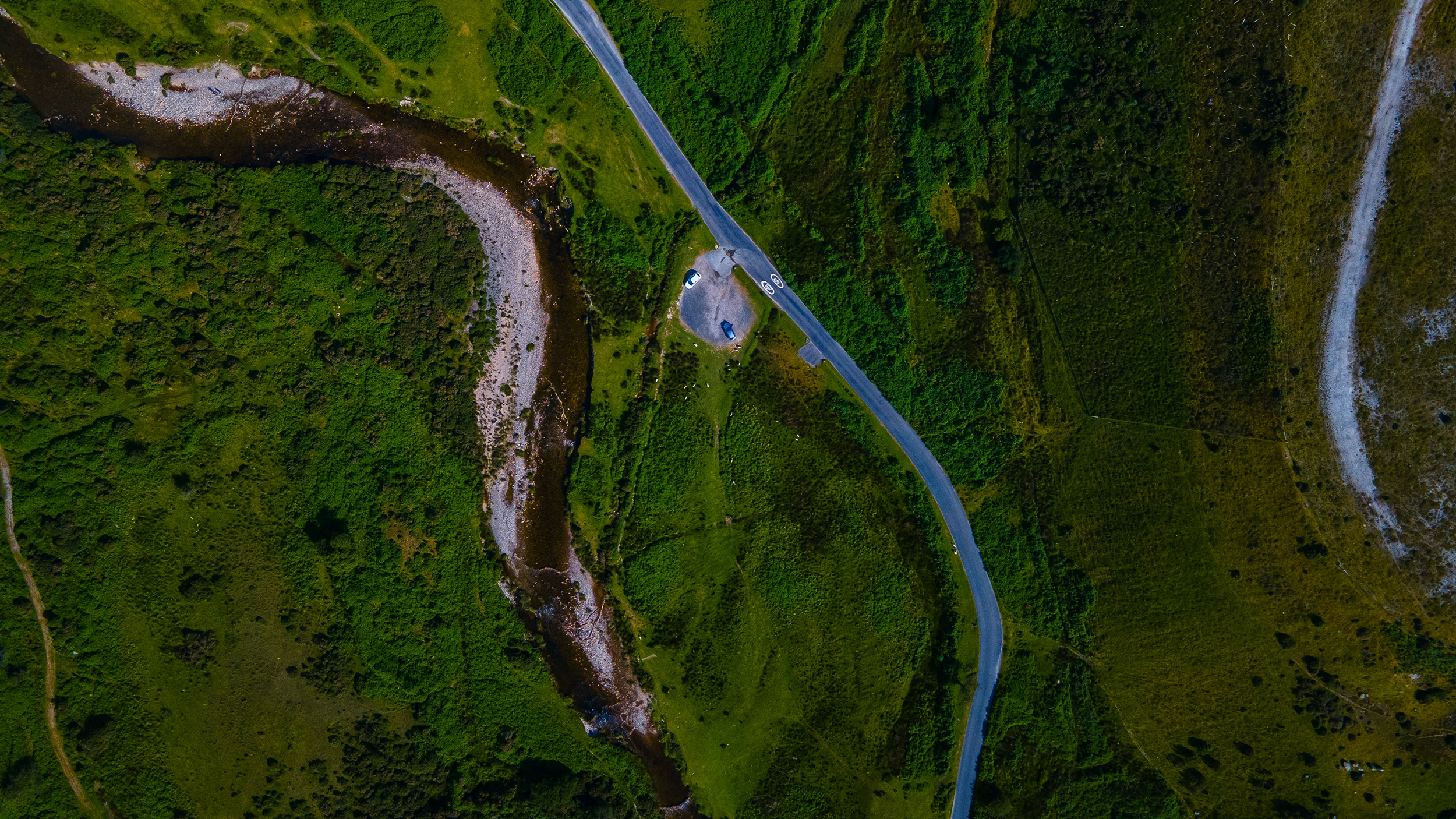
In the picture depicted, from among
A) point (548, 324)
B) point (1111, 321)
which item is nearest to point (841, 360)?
point (1111, 321)

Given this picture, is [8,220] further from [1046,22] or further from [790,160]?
[1046,22]

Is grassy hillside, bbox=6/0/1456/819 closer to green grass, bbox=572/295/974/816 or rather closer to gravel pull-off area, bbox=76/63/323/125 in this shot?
green grass, bbox=572/295/974/816

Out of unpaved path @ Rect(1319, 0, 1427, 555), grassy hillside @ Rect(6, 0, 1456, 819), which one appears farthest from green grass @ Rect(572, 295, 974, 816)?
unpaved path @ Rect(1319, 0, 1427, 555)

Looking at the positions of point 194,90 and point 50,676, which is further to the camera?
point 194,90

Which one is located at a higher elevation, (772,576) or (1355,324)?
(1355,324)

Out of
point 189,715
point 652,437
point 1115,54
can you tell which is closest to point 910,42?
point 1115,54

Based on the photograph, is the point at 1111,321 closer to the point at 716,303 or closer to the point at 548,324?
the point at 716,303
